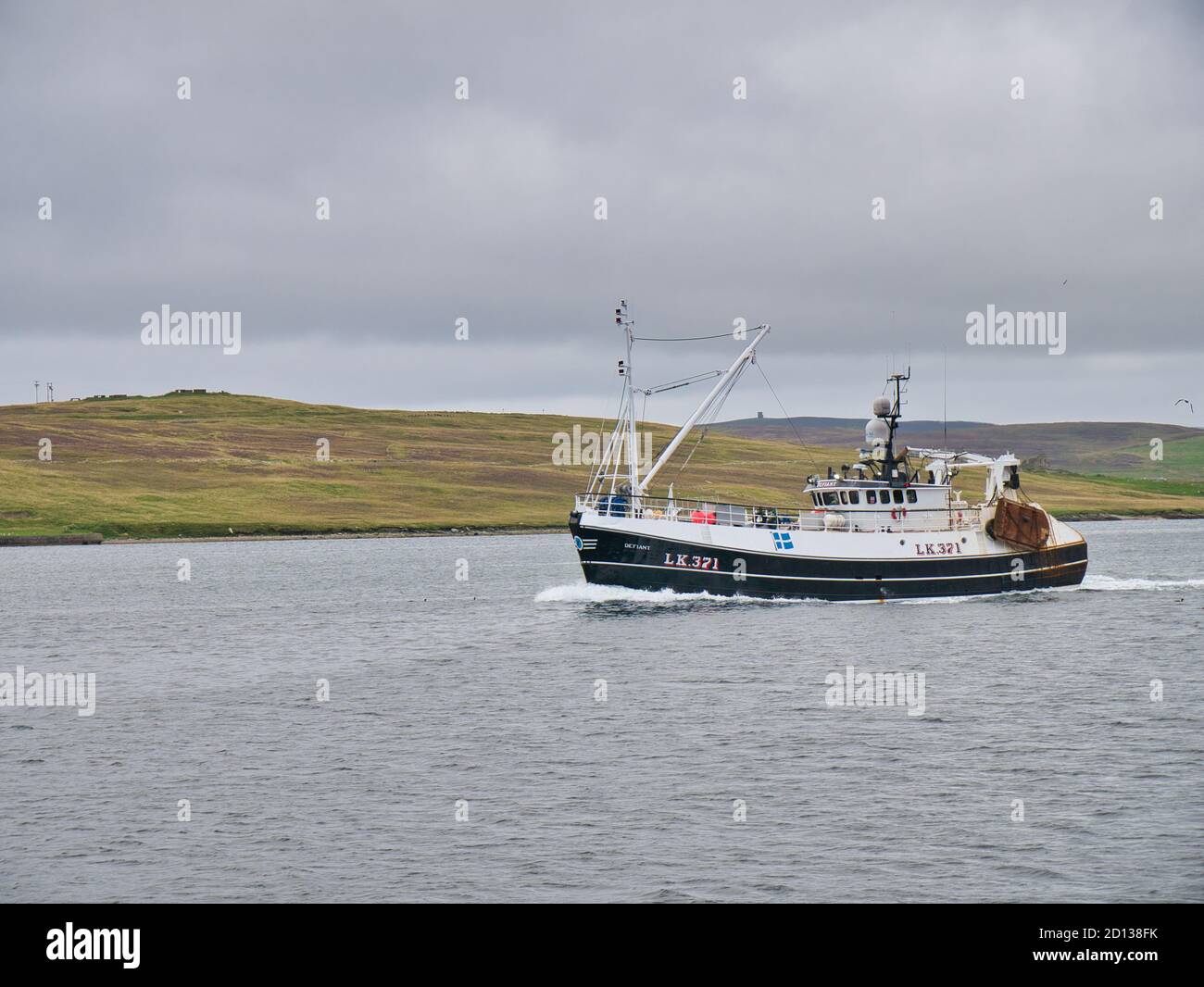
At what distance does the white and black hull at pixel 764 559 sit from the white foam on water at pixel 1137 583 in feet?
57.2

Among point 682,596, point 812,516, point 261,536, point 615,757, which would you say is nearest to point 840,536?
point 812,516

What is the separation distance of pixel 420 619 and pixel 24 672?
23699 mm

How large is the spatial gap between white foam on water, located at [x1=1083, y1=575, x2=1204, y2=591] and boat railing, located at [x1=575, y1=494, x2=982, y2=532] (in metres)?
15.6

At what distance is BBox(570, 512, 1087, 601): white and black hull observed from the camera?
74750 mm

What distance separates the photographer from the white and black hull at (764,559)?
245 ft

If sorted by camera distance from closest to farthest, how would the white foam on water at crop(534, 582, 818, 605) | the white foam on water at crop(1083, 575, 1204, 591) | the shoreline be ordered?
the white foam on water at crop(534, 582, 818, 605)
the white foam on water at crop(1083, 575, 1204, 591)
the shoreline

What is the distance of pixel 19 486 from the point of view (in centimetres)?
17275

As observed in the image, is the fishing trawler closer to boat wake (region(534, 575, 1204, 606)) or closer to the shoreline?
boat wake (region(534, 575, 1204, 606))

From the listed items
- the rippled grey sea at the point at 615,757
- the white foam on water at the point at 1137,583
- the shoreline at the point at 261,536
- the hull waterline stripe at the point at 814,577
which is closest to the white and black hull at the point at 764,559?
the hull waterline stripe at the point at 814,577

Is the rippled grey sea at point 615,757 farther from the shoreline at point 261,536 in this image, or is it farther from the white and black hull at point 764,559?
the shoreline at point 261,536

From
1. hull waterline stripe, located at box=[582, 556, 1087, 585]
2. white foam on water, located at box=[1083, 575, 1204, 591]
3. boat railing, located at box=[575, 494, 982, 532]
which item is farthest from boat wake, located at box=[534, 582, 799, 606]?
white foam on water, located at box=[1083, 575, 1204, 591]

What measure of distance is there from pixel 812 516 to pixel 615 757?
42447 millimetres
